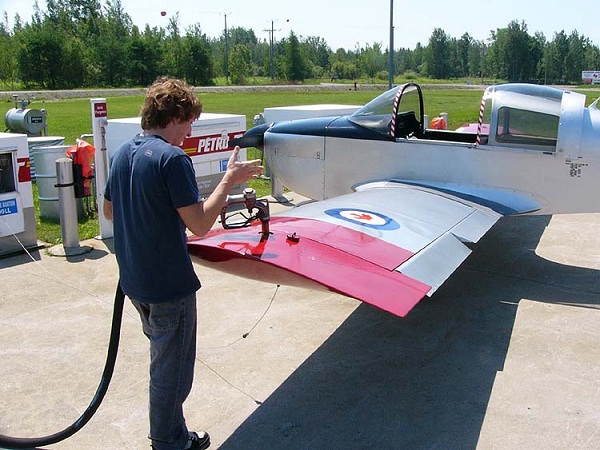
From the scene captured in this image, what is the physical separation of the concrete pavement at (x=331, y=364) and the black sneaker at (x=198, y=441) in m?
0.11

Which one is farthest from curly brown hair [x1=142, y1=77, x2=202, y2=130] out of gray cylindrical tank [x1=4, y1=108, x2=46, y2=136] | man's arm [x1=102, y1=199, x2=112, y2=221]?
gray cylindrical tank [x1=4, y1=108, x2=46, y2=136]

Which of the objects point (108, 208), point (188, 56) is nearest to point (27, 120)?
point (108, 208)

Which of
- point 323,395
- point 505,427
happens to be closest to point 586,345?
point 505,427

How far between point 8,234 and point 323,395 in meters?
4.55

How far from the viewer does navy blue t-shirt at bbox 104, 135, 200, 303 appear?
2.54 m

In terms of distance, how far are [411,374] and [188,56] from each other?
268 ft

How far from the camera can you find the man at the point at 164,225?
8.43 feet

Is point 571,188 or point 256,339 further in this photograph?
point 571,188

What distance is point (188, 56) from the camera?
8012 centimetres

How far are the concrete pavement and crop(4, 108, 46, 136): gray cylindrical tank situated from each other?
271 inches

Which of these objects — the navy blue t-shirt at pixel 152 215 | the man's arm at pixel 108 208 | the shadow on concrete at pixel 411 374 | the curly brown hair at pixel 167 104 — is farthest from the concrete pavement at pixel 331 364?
the curly brown hair at pixel 167 104

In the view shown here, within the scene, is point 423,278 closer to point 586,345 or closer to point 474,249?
point 586,345

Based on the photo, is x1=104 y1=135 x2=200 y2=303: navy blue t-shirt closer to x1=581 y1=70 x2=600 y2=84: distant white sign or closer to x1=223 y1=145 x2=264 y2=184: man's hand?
x1=223 y1=145 x2=264 y2=184: man's hand

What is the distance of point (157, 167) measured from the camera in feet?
8.32
